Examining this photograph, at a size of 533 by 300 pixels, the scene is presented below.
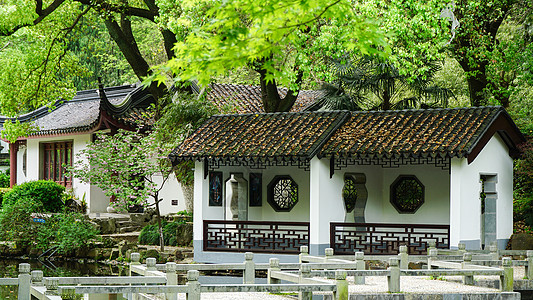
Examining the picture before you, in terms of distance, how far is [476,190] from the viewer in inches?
667

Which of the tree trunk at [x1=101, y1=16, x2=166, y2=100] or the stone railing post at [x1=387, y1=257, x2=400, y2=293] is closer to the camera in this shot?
the stone railing post at [x1=387, y1=257, x2=400, y2=293]

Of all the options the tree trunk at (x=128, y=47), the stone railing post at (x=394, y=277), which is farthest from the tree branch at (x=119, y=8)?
the stone railing post at (x=394, y=277)

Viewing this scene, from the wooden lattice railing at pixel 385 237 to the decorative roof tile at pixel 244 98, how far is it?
8.84 metres

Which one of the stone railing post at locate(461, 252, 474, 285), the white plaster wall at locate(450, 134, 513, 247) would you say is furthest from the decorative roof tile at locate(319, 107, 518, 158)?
the stone railing post at locate(461, 252, 474, 285)

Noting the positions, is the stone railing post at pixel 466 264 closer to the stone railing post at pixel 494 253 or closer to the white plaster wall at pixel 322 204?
the stone railing post at pixel 494 253

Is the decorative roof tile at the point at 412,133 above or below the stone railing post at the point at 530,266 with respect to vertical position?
above

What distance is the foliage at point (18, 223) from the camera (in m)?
23.2

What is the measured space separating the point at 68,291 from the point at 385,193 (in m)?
11.6

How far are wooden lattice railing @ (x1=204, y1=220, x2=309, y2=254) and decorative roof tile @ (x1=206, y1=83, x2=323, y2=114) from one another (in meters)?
7.12

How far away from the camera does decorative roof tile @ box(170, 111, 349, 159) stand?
17.8m

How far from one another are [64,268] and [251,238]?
523 cm

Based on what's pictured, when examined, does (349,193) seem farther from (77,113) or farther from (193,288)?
(77,113)

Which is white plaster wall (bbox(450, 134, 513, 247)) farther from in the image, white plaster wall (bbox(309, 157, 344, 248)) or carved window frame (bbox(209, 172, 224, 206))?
carved window frame (bbox(209, 172, 224, 206))

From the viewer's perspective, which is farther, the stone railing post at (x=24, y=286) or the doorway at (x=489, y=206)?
the doorway at (x=489, y=206)
